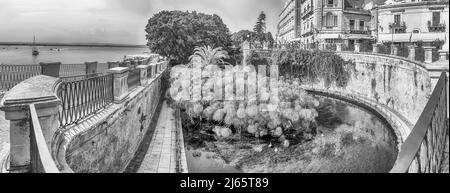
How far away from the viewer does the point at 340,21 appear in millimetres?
20156

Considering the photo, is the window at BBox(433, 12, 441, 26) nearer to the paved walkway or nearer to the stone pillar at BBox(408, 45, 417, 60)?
the stone pillar at BBox(408, 45, 417, 60)

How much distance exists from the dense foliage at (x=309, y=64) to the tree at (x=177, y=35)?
10.6 feet

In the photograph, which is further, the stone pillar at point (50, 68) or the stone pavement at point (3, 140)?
the stone pillar at point (50, 68)

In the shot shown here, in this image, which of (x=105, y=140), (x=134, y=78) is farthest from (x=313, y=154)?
(x=105, y=140)

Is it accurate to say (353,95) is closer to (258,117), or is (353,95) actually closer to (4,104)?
(258,117)

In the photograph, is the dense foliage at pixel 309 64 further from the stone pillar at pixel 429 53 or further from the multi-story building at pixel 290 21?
the stone pillar at pixel 429 53

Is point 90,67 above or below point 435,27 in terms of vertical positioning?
below

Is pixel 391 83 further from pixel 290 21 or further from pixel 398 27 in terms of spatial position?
pixel 290 21

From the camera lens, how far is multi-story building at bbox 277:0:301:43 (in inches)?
819

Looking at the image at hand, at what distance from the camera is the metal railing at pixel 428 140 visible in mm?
1997

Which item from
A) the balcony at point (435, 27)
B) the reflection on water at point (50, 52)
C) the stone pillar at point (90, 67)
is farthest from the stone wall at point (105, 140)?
the balcony at point (435, 27)

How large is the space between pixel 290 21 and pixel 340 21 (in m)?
3.91

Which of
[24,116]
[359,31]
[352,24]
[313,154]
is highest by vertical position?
[352,24]

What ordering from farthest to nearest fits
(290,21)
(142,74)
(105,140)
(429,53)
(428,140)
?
(290,21) < (429,53) < (142,74) < (105,140) < (428,140)
